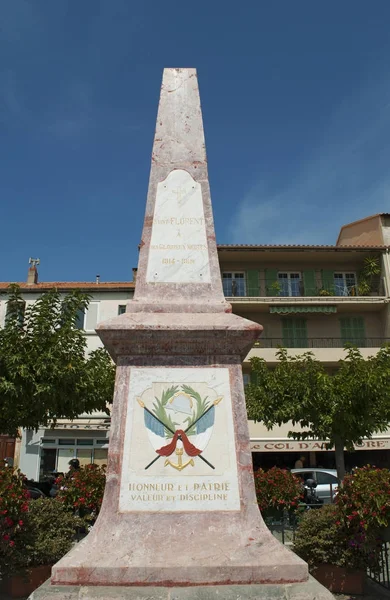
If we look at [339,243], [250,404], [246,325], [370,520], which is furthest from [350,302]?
[246,325]

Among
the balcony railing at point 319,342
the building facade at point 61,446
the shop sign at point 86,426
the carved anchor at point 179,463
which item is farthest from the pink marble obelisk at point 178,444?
the balcony railing at point 319,342

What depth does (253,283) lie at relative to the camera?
26906mm

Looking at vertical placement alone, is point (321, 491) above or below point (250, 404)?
below

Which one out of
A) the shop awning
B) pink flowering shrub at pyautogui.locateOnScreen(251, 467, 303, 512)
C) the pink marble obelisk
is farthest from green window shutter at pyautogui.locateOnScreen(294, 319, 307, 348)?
the pink marble obelisk

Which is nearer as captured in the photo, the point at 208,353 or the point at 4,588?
the point at 208,353

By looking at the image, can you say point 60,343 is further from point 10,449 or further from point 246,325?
point 10,449

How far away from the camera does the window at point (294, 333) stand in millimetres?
26031

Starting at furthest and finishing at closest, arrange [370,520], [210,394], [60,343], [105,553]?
[60,343]
[370,520]
[210,394]
[105,553]

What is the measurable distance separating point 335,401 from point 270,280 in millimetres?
15102

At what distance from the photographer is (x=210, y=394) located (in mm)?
4516

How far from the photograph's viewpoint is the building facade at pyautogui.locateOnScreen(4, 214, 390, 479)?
24.2 m

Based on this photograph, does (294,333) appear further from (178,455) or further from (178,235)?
(178,455)

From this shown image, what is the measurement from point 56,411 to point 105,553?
7.60 meters

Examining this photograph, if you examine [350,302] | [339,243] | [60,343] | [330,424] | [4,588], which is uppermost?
[339,243]
